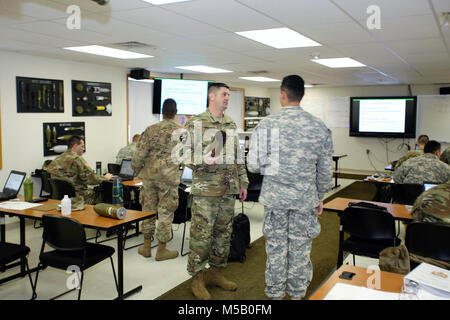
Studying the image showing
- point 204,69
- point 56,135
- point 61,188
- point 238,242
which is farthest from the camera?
point 204,69

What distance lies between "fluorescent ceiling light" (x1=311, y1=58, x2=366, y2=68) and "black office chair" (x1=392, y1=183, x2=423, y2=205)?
2.28m

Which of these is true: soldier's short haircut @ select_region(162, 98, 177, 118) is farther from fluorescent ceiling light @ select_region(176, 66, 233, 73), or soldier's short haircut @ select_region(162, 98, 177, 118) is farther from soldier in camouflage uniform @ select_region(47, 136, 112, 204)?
fluorescent ceiling light @ select_region(176, 66, 233, 73)

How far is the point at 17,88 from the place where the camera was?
5703mm

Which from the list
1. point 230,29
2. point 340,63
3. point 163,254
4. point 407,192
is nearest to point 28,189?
point 163,254

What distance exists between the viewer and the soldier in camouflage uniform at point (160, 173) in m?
4.18

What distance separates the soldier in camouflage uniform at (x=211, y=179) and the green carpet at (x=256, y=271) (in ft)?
0.78

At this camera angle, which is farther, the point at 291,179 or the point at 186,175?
the point at 186,175

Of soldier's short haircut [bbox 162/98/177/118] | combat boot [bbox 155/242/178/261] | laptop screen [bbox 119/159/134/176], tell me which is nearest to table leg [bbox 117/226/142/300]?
combat boot [bbox 155/242/178/261]

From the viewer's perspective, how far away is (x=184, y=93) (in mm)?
7965

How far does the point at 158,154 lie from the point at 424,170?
11.3 ft

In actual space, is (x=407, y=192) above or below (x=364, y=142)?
below

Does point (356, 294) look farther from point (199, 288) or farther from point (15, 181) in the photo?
point (15, 181)

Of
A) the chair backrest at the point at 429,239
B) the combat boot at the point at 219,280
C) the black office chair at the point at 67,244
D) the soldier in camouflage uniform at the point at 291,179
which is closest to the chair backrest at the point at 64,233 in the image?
the black office chair at the point at 67,244
